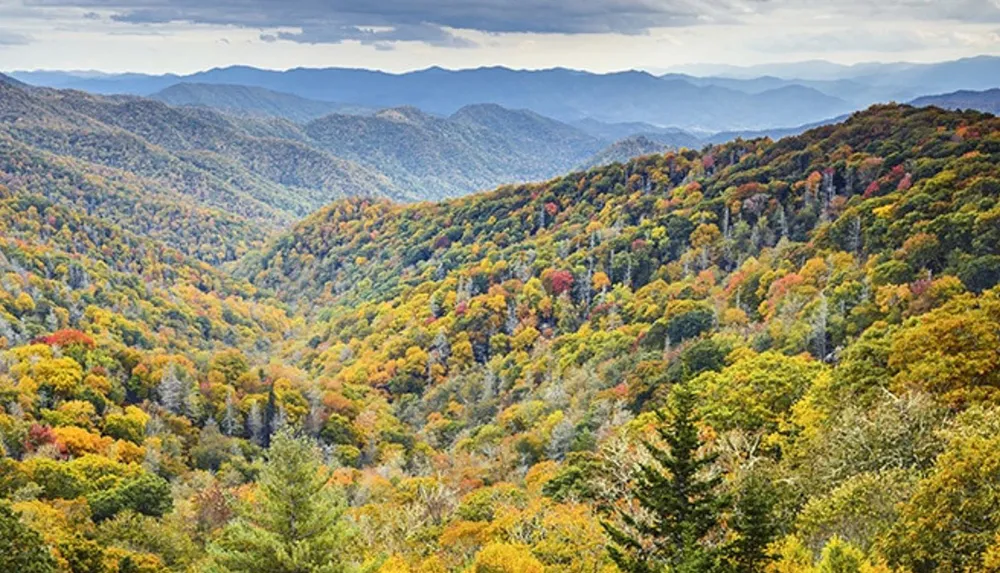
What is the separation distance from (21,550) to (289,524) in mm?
10413

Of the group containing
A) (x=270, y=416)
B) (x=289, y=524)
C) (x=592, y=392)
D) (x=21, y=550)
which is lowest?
(x=270, y=416)

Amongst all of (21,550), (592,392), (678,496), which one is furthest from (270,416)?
(678,496)

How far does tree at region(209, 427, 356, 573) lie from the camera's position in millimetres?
25344

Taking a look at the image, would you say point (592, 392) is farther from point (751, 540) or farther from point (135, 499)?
point (751, 540)

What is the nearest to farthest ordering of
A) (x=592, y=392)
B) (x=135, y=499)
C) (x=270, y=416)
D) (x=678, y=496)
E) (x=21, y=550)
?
(x=678, y=496)
(x=21, y=550)
(x=135, y=499)
(x=592, y=392)
(x=270, y=416)

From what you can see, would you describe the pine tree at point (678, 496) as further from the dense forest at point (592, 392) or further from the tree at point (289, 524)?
the tree at point (289, 524)

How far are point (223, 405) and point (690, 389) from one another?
64.9m

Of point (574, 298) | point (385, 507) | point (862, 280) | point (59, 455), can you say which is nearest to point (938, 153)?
point (862, 280)

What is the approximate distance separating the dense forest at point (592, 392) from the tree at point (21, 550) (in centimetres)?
11

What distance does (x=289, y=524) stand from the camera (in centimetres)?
2647

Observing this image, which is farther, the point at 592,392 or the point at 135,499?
the point at 592,392

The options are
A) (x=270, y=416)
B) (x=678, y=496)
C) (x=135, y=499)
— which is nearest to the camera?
(x=678, y=496)

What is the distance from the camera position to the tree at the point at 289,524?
998 inches

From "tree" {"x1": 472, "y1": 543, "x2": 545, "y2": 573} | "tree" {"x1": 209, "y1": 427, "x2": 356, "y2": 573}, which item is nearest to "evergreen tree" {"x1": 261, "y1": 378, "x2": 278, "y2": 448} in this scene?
"tree" {"x1": 472, "y1": 543, "x2": 545, "y2": 573}
